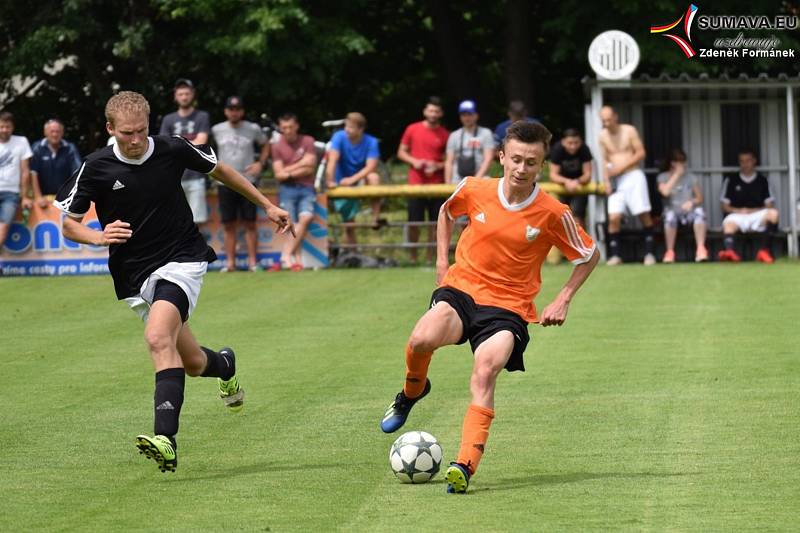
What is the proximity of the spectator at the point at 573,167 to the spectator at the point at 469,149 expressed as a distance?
87cm

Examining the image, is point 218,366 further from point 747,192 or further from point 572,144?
point 747,192

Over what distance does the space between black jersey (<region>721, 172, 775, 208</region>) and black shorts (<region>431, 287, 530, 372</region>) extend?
12.9 metres

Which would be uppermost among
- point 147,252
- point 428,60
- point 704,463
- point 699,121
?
point 428,60

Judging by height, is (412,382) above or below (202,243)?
below

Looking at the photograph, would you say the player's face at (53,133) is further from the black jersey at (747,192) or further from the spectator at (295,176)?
the black jersey at (747,192)

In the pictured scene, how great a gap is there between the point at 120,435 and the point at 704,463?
3.48 metres

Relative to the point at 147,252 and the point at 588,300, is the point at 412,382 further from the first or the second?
the point at 588,300

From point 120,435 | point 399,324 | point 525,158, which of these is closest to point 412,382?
point 525,158

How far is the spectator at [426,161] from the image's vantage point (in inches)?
790

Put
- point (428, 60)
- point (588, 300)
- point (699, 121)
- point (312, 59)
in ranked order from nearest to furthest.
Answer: point (588, 300)
point (699, 121)
point (312, 59)
point (428, 60)

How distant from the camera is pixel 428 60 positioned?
101ft

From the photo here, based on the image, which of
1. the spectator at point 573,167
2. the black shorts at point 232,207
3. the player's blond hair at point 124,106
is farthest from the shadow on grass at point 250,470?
the spectator at point 573,167

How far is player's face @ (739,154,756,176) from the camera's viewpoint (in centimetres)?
2031

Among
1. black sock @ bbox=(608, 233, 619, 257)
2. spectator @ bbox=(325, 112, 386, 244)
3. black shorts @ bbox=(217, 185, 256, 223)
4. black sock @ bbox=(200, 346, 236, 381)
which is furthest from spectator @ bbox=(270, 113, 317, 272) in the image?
black sock @ bbox=(200, 346, 236, 381)
